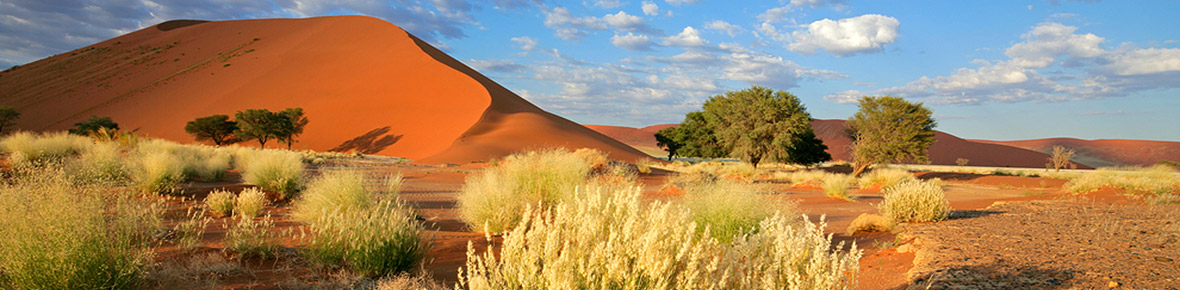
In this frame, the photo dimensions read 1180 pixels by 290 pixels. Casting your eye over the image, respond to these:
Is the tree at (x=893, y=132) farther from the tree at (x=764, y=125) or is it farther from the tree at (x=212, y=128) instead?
the tree at (x=212, y=128)

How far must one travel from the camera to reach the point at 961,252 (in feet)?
17.8

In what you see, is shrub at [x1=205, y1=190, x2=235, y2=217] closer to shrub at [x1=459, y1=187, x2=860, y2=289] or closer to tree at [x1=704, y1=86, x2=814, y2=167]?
shrub at [x1=459, y1=187, x2=860, y2=289]

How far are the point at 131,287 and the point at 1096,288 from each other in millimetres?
6866

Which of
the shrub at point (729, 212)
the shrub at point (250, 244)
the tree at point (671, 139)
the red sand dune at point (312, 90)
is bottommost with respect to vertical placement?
the shrub at point (250, 244)

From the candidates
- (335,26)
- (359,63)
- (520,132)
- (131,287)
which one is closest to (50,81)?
(335,26)

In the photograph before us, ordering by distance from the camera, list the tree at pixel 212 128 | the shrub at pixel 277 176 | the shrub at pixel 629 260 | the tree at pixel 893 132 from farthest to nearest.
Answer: the tree at pixel 212 128
the tree at pixel 893 132
the shrub at pixel 277 176
the shrub at pixel 629 260

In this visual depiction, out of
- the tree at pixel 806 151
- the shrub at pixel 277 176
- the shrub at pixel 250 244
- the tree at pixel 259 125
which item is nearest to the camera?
the shrub at pixel 250 244

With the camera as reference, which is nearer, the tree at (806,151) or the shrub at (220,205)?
the shrub at (220,205)

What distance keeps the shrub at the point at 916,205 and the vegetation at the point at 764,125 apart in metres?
17.4

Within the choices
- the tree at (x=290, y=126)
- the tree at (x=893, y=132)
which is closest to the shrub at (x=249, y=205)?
the tree at (x=893, y=132)

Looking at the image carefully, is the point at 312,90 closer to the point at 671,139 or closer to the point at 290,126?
the point at 290,126

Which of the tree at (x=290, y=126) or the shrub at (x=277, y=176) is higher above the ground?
the tree at (x=290, y=126)

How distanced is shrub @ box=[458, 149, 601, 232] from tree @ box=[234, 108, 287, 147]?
36.9 m

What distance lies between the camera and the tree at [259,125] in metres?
39.1
